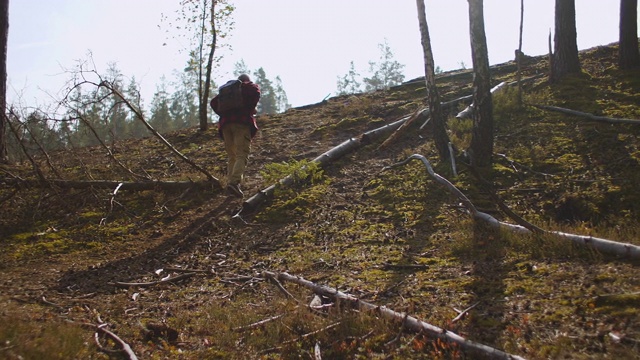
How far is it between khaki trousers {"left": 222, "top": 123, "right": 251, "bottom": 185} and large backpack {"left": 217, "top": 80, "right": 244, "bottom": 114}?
42cm

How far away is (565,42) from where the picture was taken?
12.4m

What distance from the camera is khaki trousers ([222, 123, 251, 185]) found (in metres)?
9.22

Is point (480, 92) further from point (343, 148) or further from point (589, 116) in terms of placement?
point (343, 148)

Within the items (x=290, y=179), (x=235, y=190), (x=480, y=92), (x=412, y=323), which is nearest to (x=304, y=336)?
(x=412, y=323)

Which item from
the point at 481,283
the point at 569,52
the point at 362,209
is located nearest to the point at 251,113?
the point at 362,209

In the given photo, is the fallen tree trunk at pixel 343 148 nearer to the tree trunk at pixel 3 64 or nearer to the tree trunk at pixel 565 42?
the tree trunk at pixel 565 42

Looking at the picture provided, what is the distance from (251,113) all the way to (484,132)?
15.1 ft

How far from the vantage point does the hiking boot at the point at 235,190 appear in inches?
367

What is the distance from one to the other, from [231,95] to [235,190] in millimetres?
1920

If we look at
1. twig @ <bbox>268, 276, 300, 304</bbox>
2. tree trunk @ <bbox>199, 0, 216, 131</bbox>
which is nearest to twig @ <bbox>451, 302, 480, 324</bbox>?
twig @ <bbox>268, 276, 300, 304</bbox>

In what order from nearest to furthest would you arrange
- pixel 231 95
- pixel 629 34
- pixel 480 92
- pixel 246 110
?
pixel 480 92
pixel 231 95
pixel 246 110
pixel 629 34

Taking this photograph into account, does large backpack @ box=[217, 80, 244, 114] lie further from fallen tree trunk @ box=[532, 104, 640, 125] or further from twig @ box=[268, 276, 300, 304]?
fallen tree trunk @ box=[532, 104, 640, 125]

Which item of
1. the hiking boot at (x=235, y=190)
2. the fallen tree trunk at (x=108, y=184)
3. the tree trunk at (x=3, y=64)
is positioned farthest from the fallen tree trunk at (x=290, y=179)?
the tree trunk at (x=3, y=64)

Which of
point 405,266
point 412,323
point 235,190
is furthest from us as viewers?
point 235,190
